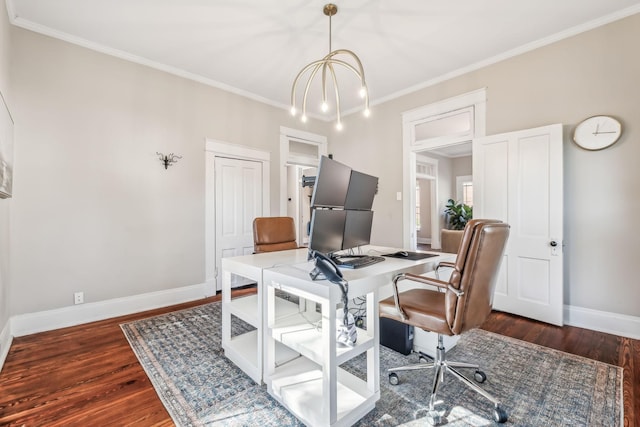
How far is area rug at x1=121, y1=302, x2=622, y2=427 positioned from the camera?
5.04 ft

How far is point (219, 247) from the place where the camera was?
3.97 meters

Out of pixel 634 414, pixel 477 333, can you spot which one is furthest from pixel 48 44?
pixel 634 414

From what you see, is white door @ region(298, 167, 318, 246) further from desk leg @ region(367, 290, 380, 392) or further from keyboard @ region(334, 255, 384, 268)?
desk leg @ region(367, 290, 380, 392)

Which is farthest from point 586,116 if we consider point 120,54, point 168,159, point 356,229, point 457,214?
point 457,214

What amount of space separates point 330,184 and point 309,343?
3.03ft

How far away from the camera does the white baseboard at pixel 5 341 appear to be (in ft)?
6.97

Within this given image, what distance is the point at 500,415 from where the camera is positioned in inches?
58.1

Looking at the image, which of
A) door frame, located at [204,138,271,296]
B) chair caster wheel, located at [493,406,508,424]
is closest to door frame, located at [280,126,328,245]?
door frame, located at [204,138,271,296]

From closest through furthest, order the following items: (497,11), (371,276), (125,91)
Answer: (371,276), (497,11), (125,91)

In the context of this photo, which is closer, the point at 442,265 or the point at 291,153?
the point at 442,265

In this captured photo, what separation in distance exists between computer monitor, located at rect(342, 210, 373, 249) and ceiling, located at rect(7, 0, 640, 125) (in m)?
1.81

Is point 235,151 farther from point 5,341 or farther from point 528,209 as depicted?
point 528,209

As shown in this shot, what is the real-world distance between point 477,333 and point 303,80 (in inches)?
141

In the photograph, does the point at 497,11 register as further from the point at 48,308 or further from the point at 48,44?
the point at 48,308
